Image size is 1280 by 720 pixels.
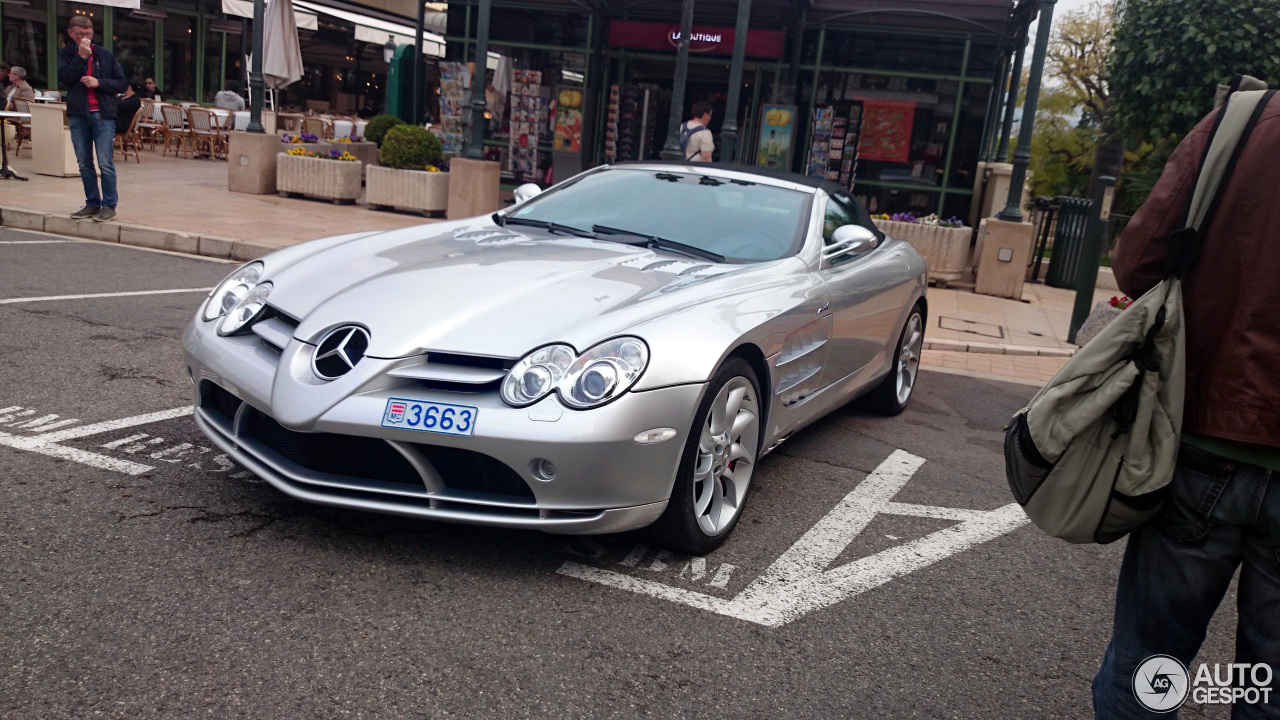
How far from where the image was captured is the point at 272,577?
3.08m

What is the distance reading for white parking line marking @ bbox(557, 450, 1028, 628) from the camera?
3.28 m

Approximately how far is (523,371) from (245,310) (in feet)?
3.99

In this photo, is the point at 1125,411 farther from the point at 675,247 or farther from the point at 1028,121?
the point at 1028,121

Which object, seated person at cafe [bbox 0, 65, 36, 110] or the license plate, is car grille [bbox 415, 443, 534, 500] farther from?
seated person at cafe [bbox 0, 65, 36, 110]

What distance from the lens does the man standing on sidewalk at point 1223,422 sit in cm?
200

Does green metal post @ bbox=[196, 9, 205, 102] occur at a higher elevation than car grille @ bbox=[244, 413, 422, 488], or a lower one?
higher

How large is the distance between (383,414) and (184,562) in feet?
2.40

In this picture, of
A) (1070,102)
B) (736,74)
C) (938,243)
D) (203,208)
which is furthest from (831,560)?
(1070,102)

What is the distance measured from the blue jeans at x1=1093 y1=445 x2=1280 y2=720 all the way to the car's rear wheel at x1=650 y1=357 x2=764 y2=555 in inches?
58.3

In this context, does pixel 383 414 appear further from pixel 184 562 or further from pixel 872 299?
pixel 872 299

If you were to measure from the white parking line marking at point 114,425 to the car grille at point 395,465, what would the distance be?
130cm

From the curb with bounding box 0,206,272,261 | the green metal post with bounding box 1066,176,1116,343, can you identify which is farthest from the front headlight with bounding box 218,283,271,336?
the green metal post with bounding box 1066,176,1116,343

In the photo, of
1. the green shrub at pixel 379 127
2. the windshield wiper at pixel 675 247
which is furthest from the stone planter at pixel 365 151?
the windshield wiper at pixel 675 247

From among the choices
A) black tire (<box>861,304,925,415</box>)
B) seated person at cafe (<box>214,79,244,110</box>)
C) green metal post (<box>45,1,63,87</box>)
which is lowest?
black tire (<box>861,304,925,415</box>)
